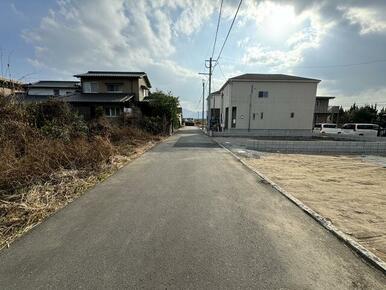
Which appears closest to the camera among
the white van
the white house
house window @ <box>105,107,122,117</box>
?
house window @ <box>105,107,122,117</box>

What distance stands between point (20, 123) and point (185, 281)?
7.97 m

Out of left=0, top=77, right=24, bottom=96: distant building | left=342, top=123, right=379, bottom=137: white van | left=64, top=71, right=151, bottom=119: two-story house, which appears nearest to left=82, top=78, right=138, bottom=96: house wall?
left=64, top=71, right=151, bottom=119: two-story house

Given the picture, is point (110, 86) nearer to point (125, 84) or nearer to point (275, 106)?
point (125, 84)

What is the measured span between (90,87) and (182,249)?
28299mm

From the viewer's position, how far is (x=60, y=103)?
35.6ft

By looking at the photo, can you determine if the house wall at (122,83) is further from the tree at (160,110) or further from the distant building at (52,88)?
the distant building at (52,88)

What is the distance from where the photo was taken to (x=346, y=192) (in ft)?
18.0

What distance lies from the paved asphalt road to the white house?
23017 mm

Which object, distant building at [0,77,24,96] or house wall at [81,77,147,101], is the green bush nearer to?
distant building at [0,77,24,96]

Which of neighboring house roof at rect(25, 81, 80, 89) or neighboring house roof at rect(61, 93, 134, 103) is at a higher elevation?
neighboring house roof at rect(25, 81, 80, 89)

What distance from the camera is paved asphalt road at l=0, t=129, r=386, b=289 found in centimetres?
235

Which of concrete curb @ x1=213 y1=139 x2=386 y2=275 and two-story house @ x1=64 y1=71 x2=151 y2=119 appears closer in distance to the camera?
concrete curb @ x1=213 y1=139 x2=386 y2=275

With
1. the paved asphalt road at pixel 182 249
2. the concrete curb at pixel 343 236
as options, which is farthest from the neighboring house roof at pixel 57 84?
the concrete curb at pixel 343 236

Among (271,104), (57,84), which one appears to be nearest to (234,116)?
(271,104)
